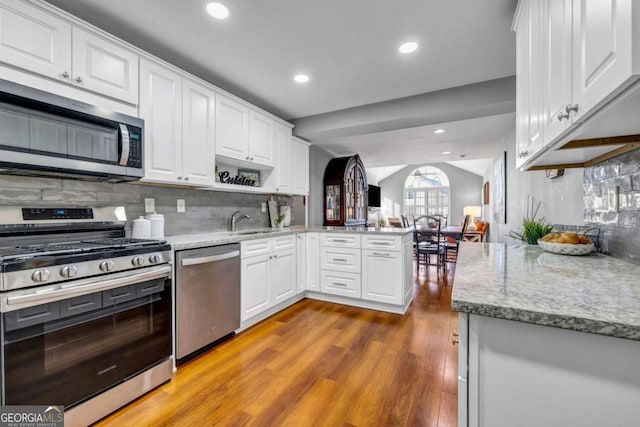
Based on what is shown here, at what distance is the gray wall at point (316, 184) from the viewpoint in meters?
4.54

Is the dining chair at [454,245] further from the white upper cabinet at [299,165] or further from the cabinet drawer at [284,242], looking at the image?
the cabinet drawer at [284,242]

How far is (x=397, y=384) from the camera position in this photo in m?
1.77

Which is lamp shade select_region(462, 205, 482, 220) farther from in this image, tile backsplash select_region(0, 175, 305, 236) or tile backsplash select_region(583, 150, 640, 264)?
tile backsplash select_region(583, 150, 640, 264)

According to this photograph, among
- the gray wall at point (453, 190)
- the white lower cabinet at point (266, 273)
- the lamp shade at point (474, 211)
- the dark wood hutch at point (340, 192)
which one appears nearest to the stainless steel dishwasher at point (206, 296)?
the white lower cabinet at point (266, 273)

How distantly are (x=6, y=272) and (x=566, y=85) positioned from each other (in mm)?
2253

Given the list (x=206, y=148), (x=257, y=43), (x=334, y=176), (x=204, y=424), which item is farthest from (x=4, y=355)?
(x=334, y=176)

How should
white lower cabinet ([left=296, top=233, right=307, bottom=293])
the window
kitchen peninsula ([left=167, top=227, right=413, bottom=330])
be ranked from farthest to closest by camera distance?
the window, white lower cabinet ([left=296, top=233, right=307, bottom=293]), kitchen peninsula ([left=167, top=227, right=413, bottom=330])

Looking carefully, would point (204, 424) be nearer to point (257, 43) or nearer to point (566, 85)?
point (566, 85)

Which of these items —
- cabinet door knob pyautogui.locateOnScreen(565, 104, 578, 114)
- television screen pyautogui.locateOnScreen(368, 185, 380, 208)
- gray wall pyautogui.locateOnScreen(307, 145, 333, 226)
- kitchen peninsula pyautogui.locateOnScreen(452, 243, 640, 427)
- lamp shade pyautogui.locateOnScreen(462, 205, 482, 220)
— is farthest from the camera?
lamp shade pyautogui.locateOnScreen(462, 205, 482, 220)

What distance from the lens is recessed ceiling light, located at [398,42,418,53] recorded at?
207 centimetres

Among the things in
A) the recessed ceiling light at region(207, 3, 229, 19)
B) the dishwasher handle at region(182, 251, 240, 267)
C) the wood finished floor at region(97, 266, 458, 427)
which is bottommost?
the wood finished floor at region(97, 266, 458, 427)

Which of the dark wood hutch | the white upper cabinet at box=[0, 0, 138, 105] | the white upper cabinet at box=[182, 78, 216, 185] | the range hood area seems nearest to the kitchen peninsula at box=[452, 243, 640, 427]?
the range hood area

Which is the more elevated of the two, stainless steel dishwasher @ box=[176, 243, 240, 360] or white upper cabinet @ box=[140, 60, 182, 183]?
white upper cabinet @ box=[140, 60, 182, 183]

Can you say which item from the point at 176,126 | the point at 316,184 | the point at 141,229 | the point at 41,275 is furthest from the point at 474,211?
the point at 41,275
